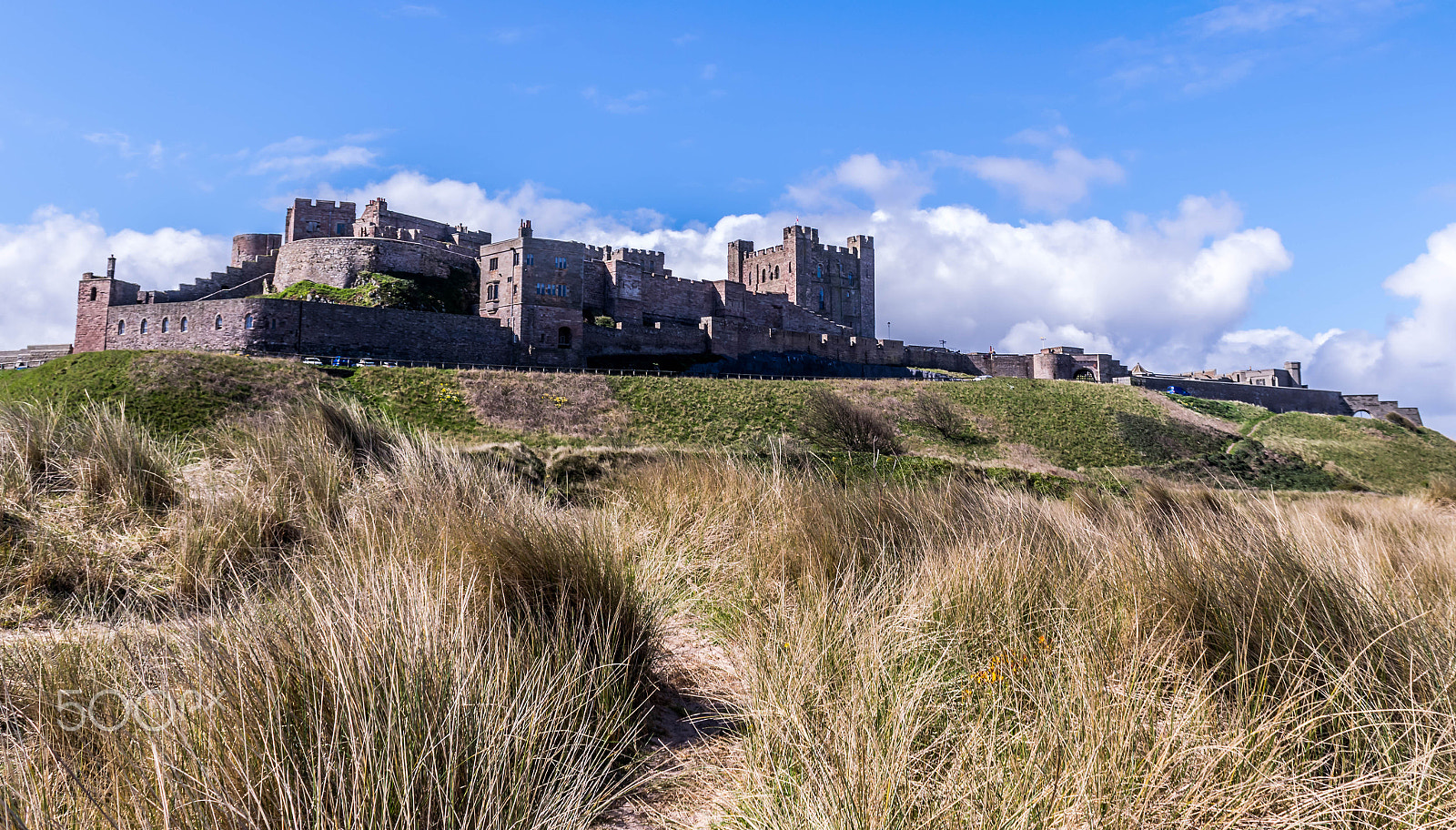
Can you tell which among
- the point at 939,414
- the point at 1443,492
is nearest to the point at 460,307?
the point at 939,414

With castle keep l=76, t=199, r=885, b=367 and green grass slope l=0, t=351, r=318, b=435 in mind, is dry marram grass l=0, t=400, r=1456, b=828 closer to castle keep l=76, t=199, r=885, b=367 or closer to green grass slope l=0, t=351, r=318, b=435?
green grass slope l=0, t=351, r=318, b=435

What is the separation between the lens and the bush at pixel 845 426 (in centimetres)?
2603

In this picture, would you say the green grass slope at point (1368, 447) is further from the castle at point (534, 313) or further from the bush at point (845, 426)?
the bush at point (845, 426)

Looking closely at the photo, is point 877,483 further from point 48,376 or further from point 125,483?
point 48,376

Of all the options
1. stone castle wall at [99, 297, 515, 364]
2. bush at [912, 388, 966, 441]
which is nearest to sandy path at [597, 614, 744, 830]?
bush at [912, 388, 966, 441]

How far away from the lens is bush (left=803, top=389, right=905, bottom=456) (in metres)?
26.0

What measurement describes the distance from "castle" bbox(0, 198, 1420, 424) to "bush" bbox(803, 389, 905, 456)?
1487 centimetres

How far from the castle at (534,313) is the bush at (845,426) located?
14868 mm

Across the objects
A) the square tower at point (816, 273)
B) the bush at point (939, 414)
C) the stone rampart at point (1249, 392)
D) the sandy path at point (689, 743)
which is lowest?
the sandy path at point (689, 743)

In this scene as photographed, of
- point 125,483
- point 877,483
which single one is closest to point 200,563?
point 125,483

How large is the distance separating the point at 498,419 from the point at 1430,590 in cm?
2729

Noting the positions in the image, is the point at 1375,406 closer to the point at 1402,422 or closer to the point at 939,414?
the point at 1402,422

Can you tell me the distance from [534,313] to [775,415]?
1779cm

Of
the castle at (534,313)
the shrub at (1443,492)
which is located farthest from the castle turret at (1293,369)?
the shrub at (1443,492)
